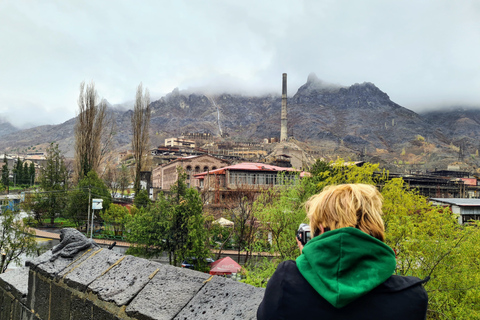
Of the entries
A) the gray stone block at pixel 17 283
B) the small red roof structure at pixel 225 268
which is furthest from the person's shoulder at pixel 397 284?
the small red roof structure at pixel 225 268

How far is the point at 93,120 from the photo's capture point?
3738cm

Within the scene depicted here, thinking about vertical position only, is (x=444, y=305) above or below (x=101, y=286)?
below

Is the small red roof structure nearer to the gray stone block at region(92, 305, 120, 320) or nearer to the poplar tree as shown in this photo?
the gray stone block at region(92, 305, 120, 320)

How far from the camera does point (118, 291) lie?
95.1 inches

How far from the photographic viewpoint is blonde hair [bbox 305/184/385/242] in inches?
51.0

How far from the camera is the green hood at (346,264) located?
109 centimetres

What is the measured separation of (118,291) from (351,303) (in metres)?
1.90

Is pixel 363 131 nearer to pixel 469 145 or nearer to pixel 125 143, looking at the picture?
pixel 469 145

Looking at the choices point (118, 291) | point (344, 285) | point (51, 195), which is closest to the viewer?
point (344, 285)

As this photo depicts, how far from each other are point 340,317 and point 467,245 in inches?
344

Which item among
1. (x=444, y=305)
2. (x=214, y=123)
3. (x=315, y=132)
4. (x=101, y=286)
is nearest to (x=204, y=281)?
(x=101, y=286)

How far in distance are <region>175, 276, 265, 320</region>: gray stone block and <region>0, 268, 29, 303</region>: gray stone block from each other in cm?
244

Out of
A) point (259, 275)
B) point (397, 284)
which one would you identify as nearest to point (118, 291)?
point (397, 284)

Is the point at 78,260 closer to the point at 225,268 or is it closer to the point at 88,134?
the point at 225,268
